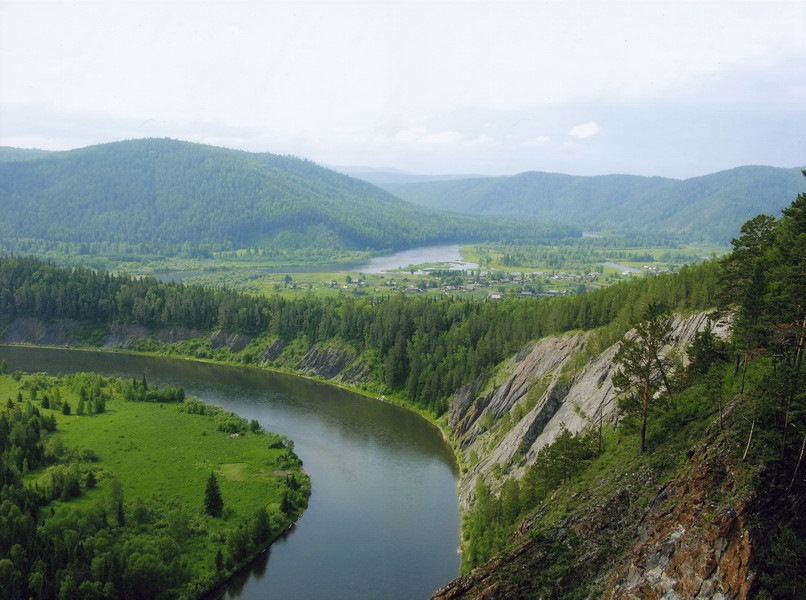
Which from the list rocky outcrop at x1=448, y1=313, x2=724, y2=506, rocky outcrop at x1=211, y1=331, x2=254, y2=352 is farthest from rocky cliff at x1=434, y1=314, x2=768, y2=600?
rocky outcrop at x1=211, y1=331, x2=254, y2=352

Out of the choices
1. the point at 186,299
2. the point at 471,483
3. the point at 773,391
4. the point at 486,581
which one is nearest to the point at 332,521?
the point at 471,483

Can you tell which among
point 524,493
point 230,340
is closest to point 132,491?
point 524,493

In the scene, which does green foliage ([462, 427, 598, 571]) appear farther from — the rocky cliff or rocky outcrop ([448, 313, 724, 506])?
rocky outcrop ([448, 313, 724, 506])

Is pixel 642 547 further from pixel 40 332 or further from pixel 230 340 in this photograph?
pixel 40 332

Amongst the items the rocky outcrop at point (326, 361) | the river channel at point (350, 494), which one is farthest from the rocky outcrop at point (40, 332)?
the rocky outcrop at point (326, 361)

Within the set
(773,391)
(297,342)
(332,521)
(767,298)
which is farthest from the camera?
(297,342)

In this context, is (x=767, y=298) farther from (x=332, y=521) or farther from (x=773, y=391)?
(x=332, y=521)
